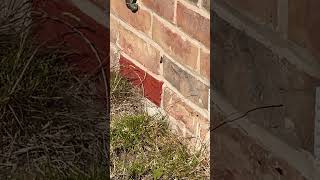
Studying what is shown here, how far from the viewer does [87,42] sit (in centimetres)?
436

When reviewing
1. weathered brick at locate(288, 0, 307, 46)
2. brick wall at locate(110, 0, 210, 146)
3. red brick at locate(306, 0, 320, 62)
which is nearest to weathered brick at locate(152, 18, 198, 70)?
brick wall at locate(110, 0, 210, 146)

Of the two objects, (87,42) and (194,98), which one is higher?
(87,42)

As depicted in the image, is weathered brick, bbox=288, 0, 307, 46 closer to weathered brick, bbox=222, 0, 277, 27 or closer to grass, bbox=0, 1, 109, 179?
weathered brick, bbox=222, 0, 277, 27

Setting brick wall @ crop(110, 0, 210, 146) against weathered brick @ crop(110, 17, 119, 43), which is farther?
weathered brick @ crop(110, 17, 119, 43)

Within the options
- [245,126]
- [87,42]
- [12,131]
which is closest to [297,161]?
[245,126]

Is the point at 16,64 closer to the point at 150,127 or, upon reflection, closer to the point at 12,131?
the point at 12,131

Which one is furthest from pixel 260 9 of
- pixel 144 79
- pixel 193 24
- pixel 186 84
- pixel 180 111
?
pixel 144 79

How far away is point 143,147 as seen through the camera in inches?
147

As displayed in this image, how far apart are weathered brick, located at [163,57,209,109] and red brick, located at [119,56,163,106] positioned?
10 cm

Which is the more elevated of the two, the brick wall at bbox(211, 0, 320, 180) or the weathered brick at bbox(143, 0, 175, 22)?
the weathered brick at bbox(143, 0, 175, 22)

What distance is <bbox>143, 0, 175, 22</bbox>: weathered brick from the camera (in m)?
3.77

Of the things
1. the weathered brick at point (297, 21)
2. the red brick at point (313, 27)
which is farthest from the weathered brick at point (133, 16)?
the red brick at point (313, 27)

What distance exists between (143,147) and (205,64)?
1.45 ft

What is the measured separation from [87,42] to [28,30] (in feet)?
0.98
